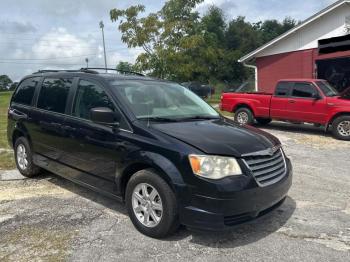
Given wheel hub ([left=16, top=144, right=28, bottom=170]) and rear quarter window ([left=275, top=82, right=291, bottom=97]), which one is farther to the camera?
rear quarter window ([left=275, top=82, right=291, bottom=97])

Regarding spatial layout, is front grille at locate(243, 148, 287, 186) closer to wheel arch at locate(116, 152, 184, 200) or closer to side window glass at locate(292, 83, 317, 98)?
wheel arch at locate(116, 152, 184, 200)

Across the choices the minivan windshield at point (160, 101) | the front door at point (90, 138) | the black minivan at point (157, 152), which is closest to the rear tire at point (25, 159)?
the black minivan at point (157, 152)

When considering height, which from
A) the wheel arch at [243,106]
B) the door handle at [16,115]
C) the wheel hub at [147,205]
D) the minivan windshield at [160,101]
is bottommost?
the wheel hub at [147,205]

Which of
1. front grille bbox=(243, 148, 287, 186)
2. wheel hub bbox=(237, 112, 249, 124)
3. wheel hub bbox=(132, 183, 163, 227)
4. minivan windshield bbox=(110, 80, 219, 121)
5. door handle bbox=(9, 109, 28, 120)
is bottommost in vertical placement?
wheel hub bbox=(132, 183, 163, 227)

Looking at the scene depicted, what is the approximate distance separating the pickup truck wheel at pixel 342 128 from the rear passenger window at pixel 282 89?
2.02 metres

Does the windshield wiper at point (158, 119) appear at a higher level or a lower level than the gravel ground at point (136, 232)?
higher

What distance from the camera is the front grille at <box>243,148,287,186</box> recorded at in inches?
158

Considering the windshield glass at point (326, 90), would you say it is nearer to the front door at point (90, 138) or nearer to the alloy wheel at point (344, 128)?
the alloy wheel at point (344, 128)

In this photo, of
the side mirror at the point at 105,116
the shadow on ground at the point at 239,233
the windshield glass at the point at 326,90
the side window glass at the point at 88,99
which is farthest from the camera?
the windshield glass at the point at 326,90

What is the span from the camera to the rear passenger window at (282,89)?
12796 millimetres

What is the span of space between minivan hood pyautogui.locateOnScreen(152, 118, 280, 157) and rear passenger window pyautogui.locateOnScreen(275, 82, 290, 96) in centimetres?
842

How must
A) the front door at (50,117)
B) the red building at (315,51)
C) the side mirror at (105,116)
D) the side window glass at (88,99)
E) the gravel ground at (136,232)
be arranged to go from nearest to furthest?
the gravel ground at (136,232)
the side mirror at (105,116)
the side window glass at (88,99)
the front door at (50,117)
the red building at (315,51)

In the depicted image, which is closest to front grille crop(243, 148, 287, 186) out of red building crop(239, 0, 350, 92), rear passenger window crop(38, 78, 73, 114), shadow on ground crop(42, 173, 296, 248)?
shadow on ground crop(42, 173, 296, 248)

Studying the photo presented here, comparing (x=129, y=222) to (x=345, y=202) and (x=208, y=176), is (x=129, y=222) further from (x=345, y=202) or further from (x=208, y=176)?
(x=345, y=202)
